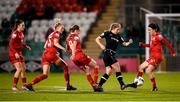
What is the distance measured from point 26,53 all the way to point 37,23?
3832 millimetres

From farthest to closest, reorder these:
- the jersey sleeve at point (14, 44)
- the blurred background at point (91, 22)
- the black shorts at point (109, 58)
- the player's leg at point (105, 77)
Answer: the blurred background at point (91, 22) → the jersey sleeve at point (14, 44) → the player's leg at point (105, 77) → the black shorts at point (109, 58)

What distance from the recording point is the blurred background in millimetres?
29938

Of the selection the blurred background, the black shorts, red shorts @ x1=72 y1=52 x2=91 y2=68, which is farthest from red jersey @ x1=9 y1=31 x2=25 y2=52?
the blurred background

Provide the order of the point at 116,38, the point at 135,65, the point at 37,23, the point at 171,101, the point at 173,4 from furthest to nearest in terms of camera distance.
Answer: the point at 37,23
the point at 173,4
the point at 135,65
the point at 116,38
the point at 171,101

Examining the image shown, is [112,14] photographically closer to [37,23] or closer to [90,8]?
[90,8]

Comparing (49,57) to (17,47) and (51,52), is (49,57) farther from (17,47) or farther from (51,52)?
(17,47)

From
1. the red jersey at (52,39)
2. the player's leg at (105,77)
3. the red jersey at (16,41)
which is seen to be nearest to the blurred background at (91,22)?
the red jersey at (16,41)

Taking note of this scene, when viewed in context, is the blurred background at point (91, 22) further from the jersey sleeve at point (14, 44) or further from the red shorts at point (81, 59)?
the red shorts at point (81, 59)

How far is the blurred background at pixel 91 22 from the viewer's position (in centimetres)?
2994

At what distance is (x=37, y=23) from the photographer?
3469cm

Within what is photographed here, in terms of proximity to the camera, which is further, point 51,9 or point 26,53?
point 51,9

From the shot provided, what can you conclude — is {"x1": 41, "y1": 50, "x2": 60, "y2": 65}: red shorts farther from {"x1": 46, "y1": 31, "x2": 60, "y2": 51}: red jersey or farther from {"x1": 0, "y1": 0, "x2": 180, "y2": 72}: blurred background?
{"x1": 0, "y1": 0, "x2": 180, "y2": 72}: blurred background

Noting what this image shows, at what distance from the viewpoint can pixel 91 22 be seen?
3409cm

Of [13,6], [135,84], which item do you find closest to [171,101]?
[135,84]
